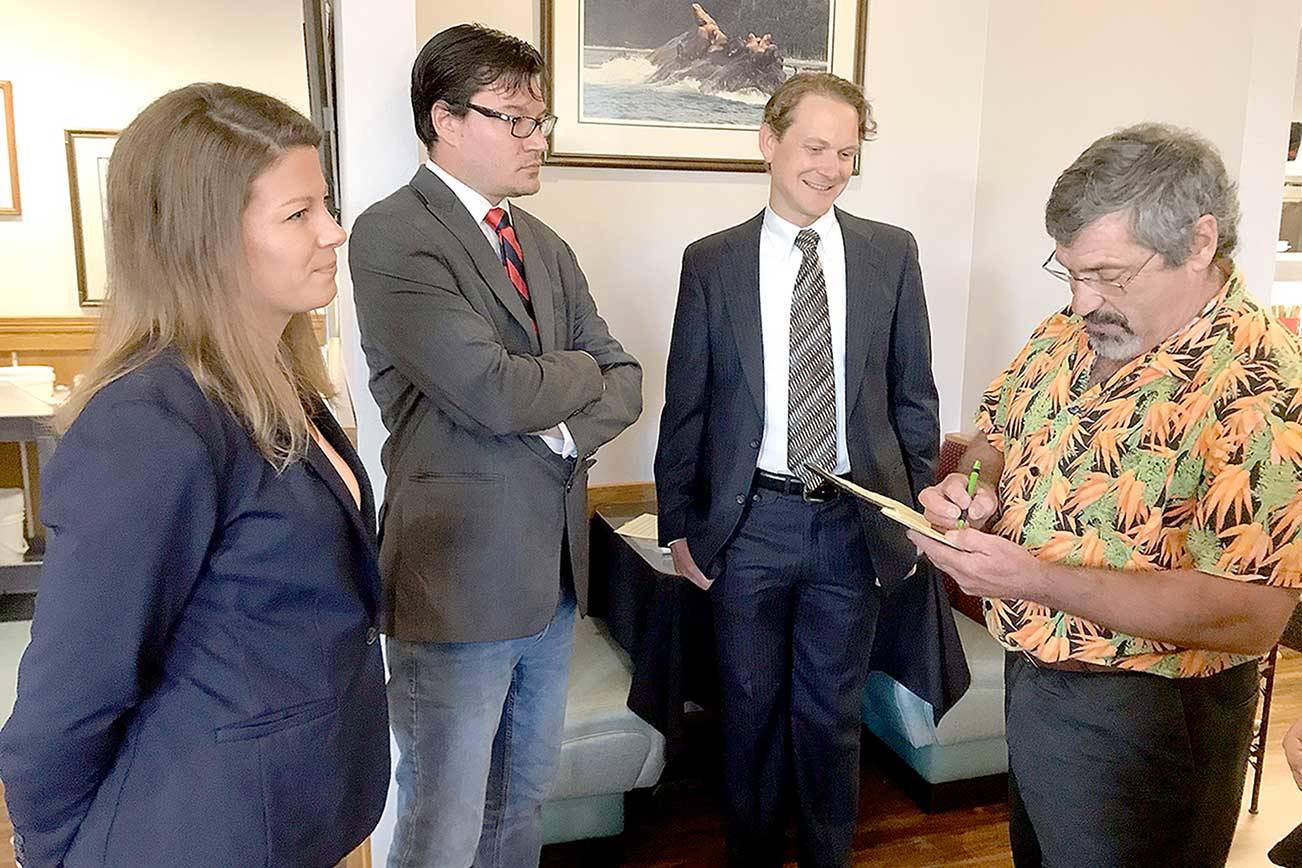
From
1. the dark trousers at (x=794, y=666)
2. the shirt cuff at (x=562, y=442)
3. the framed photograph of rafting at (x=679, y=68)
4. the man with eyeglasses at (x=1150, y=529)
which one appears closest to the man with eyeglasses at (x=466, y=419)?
the shirt cuff at (x=562, y=442)

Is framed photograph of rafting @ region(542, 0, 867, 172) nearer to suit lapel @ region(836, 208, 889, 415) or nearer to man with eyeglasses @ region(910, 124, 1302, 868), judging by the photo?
suit lapel @ region(836, 208, 889, 415)

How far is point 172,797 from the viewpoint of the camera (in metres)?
0.98

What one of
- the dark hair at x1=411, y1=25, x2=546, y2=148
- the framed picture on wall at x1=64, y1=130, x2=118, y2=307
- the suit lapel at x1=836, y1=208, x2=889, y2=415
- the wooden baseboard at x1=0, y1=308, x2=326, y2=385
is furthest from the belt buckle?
the framed picture on wall at x1=64, y1=130, x2=118, y2=307

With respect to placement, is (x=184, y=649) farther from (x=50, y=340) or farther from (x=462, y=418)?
(x=50, y=340)

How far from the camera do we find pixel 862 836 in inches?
97.0

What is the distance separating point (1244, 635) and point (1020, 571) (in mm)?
263

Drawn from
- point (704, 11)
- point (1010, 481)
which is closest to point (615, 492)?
point (704, 11)

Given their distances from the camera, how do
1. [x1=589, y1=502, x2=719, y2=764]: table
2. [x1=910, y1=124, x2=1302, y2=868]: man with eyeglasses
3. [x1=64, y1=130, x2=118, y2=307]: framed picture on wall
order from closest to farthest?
[x1=910, y1=124, x2=1302, y2=868]: man with eyeglasses → [x1=589, y1=502, x2=719, y2=764]: table → [x1=64, y1=130, x2=118, y2=307]: framed picture on wall

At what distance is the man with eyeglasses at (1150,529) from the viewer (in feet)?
3.87

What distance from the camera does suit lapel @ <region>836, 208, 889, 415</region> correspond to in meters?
1.97

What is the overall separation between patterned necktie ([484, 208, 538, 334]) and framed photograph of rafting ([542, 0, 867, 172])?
3.61 feet

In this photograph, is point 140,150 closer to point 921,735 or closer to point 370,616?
point 370,616

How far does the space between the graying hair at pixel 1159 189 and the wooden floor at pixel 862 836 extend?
168 centimetres

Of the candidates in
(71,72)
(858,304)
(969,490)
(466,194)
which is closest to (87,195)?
(71,72)
